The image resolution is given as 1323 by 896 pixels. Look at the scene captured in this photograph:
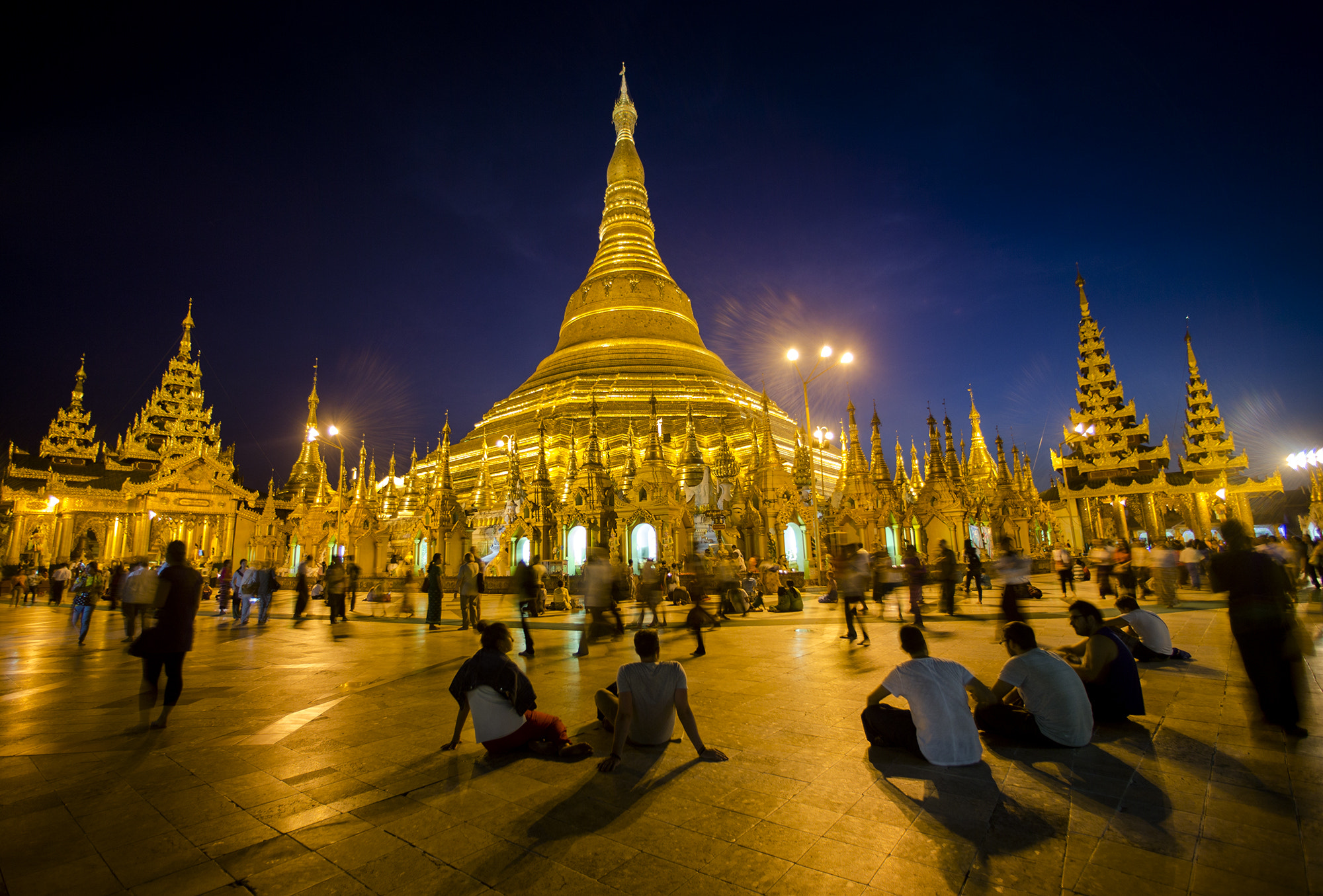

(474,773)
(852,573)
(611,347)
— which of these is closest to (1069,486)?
(611,347)

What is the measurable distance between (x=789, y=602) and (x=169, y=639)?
11232 millimetres

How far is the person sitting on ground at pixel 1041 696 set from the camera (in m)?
4.30

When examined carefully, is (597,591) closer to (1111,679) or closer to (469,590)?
(469,590)

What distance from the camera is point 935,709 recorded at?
405 cm

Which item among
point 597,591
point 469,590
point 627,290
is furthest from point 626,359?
point 597,591

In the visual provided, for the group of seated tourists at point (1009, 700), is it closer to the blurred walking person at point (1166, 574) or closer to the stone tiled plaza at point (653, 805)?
the stone tiled plaza at point (653, 805)

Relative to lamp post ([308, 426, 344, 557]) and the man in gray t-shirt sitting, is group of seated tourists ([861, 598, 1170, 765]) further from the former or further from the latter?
lamp post ([308, 426, 344, 557])

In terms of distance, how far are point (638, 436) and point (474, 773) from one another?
98.0 ft

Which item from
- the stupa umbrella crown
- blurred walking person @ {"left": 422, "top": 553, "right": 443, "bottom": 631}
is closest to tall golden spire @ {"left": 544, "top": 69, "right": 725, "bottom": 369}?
the stupa umbrella crown

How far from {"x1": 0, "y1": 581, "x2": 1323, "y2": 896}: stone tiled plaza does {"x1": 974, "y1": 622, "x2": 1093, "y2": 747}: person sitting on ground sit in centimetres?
14

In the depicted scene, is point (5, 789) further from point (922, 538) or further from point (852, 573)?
point (922, 538)

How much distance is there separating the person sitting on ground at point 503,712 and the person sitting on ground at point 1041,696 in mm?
2979

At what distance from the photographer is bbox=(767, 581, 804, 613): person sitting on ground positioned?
14062 millimetres

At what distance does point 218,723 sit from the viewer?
5.51 m
